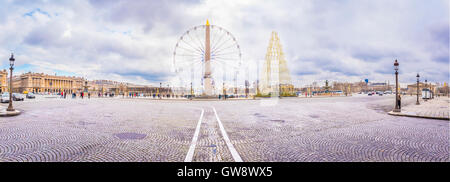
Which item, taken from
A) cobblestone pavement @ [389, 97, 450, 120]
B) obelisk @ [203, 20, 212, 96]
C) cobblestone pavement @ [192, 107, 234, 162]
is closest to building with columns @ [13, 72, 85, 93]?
obelisk @ [203, 20, 212, 96]

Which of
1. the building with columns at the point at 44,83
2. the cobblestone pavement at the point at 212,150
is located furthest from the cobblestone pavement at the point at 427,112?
the building with columns at the point at 44,83

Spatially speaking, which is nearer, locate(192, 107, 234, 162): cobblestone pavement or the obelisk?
locate(192, 107, 234, 162): cobblestone pavement

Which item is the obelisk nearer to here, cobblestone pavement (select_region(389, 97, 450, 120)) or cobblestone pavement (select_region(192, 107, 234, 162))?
cobblestone pavement (select_region(389, 97, 450, 120))

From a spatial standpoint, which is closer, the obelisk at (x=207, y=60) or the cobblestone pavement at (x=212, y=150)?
the cobblestone pavement at (x=212, y=150)

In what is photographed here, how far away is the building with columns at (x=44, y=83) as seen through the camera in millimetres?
120125

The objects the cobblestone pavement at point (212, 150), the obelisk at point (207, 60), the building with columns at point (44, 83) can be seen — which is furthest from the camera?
the building with columns at point (44, 83)

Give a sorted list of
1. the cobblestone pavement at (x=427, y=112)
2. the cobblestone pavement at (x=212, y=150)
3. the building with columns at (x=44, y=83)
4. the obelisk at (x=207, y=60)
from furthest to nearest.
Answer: the building with columns at (x=44, y=83) < the obelisk at (x=207, y=60) < the cobblestone pavement at (x=427, y=112) < the cobblestone pavement at (x=212, y=150)

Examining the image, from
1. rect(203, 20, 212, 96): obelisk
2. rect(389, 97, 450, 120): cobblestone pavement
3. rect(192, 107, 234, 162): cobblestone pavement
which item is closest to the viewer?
rect(192, 107, 234, 162): cobblestone pavement

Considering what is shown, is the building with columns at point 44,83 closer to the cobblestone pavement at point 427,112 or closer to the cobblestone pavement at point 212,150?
the cobblestone pavement at point 212,150

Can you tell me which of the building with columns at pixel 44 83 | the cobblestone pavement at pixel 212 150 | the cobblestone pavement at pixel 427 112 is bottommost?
the cobblestone pavement at pixel 427 112

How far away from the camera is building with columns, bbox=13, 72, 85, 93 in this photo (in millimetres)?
120125

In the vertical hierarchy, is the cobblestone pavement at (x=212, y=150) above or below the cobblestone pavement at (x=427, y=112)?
above
